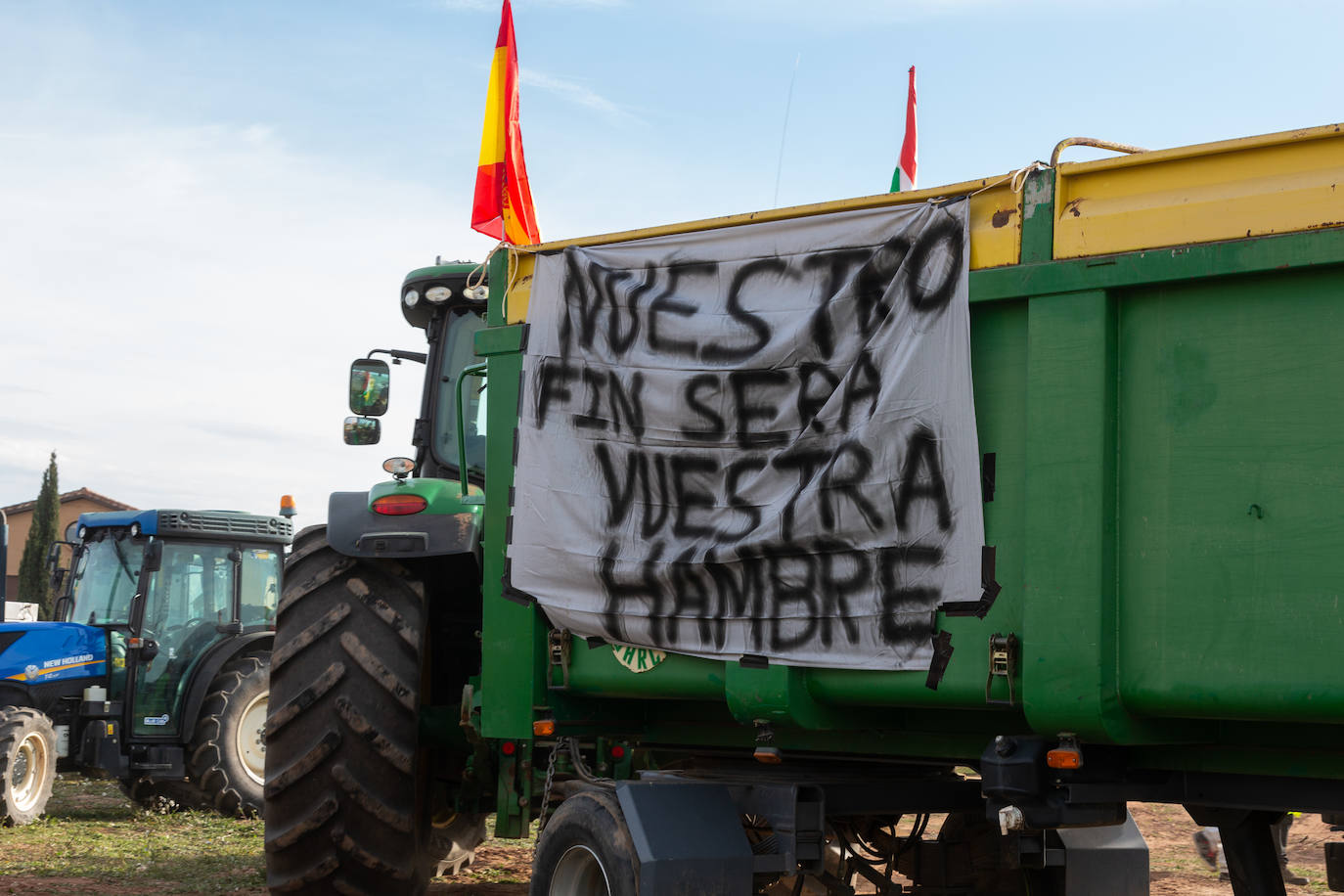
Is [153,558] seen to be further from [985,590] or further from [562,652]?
[985,590]

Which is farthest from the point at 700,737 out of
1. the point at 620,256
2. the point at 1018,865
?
the point at 620,256

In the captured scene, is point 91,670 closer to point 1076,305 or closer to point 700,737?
point 700,737

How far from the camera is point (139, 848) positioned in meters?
10.2

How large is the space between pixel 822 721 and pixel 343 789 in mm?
2245

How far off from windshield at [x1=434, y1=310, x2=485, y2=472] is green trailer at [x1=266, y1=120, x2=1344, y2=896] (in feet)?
2.94

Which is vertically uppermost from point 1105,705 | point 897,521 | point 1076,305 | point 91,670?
point 1076,305

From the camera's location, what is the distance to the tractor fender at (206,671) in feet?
39.4

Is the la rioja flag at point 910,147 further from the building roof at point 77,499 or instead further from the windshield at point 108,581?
the building roof at point 77,499

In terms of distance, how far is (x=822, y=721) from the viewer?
4.79 m

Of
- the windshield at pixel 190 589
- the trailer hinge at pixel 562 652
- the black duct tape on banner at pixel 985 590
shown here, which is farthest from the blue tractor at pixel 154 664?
the black duct tape on banner at pixel 985 590

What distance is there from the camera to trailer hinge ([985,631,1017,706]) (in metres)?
4.24

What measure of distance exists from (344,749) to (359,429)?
2092 mm

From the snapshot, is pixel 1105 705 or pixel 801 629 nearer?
pixel 1105 705

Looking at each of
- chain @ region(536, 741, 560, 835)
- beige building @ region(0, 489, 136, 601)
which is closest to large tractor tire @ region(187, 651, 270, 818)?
chain @ region(536, 741, 560, 835)
